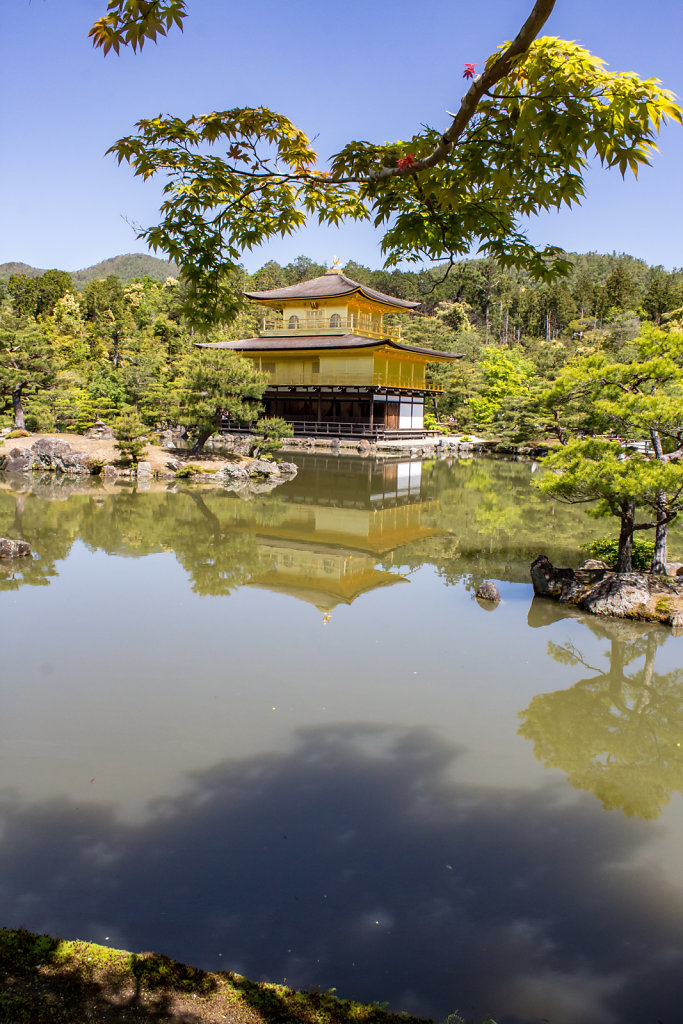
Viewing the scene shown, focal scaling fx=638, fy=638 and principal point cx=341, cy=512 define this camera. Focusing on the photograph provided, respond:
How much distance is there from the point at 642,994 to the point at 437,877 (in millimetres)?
1002

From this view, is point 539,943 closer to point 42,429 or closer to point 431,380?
point 42,429

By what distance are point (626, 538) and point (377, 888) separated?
5.88m

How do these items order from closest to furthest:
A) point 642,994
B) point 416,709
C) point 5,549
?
point 642,994, point 416,709, point 5,549

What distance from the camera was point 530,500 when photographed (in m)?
16.0

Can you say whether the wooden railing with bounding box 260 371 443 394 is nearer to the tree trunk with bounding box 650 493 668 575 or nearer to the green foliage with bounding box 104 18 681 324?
the tree trunk with bounding box 650 493 668 575

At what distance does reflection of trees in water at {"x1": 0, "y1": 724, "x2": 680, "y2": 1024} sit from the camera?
2.74m

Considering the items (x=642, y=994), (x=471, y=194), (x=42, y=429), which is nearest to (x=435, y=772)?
(x=642, y=994)

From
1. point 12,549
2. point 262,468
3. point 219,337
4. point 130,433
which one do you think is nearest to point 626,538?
point 12,549

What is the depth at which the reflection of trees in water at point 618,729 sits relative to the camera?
14.1 feet

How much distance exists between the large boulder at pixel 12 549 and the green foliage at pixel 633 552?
853 cm

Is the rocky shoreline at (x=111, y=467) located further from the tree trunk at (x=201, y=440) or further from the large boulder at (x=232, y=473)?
the tree trunk at (x=201, y=440)

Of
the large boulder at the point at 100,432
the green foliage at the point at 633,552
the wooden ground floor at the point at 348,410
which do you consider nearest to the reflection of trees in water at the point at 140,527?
the green foliage at the point at 633,552

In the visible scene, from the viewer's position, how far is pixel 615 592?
762cm

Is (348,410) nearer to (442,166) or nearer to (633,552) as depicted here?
(633,552)
